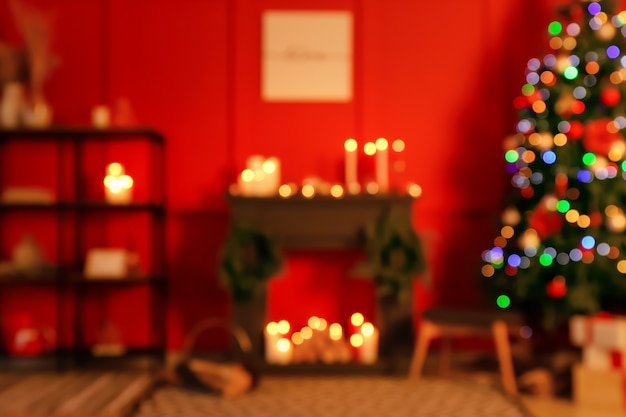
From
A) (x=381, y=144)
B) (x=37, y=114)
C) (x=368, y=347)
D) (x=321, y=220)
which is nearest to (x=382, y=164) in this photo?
(x=381, y=144)

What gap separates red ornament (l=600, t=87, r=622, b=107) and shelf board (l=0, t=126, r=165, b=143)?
260cm

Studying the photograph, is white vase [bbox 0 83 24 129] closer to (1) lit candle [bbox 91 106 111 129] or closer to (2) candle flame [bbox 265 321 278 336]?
(1) lit candle [bbox 91 106 111 129]

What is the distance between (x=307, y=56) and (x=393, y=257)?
1.44 meters

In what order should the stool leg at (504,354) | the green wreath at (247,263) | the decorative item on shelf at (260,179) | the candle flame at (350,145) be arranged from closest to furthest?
the stool leg at (504,354)
the green wreath at (247,263)
the decorative item on shelf at (260,179)
the candle flame at (350,145)

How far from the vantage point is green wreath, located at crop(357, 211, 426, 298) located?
148 inches

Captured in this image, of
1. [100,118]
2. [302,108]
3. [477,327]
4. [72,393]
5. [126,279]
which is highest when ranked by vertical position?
[302,108]

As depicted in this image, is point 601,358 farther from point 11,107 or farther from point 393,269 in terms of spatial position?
point 11,107

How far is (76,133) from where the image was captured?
154 inches

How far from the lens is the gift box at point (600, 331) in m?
3.27

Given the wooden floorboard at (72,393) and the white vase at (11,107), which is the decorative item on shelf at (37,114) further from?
the wooden floorboard at (72,393)

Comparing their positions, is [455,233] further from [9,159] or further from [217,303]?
[9,159]

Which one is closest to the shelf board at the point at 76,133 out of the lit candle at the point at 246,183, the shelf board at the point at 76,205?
the shelf board at the point at 76,205

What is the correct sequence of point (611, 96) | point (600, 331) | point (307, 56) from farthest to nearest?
1. point (307, 56)
2. point (611, 96)
3. point (600, 331)

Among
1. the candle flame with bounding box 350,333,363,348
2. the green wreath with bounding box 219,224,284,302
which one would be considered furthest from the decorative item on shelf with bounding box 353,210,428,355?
the green wreath with bounding box 219,224,284,302
